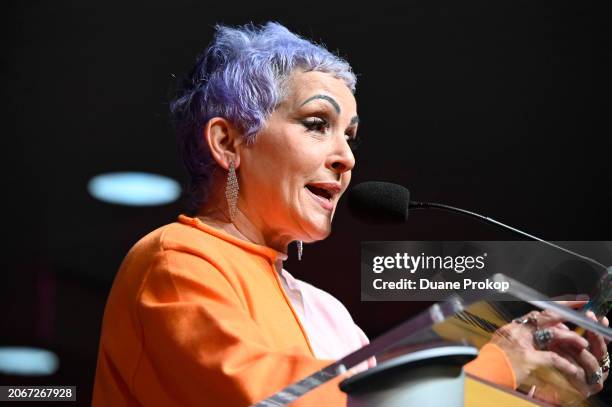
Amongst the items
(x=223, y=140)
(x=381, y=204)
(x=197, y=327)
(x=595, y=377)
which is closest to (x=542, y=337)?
(x=595, y=377)

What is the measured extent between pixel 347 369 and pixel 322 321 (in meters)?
0.88

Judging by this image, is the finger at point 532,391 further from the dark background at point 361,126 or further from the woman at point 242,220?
the dark background at point 361,126

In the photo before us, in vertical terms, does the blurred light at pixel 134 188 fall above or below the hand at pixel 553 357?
above

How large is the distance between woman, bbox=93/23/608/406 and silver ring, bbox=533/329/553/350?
1.40 feet

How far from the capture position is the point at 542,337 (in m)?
0.97

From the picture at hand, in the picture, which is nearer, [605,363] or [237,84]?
[605,363]

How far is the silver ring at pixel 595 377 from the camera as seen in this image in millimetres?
1074

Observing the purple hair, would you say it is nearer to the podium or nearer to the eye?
the eye

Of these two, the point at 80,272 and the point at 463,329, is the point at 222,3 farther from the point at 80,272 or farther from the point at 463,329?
the point at 463,329

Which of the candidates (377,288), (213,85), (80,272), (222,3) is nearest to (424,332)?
(213,85)

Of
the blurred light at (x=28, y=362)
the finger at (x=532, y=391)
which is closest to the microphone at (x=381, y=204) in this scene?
the finger at (x=532, y=391)

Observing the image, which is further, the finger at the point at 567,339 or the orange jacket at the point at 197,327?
the orange jacket at the point at 197,327

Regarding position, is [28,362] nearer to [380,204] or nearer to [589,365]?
[380,204]

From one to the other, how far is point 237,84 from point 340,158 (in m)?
0.22
